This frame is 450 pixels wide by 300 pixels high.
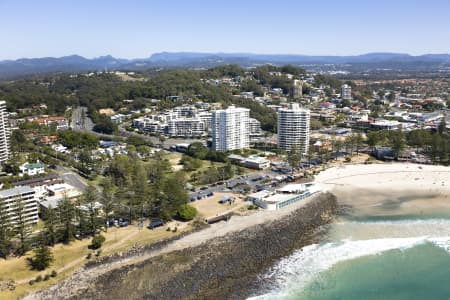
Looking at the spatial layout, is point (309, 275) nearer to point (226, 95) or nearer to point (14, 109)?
point (226, 95)

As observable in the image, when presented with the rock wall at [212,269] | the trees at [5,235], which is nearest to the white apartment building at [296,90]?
the rock wall at [212,269]

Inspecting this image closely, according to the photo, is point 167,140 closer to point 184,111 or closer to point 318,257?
point 184,111

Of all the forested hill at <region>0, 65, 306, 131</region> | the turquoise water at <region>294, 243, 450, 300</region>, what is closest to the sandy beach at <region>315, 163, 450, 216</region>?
the turquoise water at <region>294, 243, 450, 300</region>

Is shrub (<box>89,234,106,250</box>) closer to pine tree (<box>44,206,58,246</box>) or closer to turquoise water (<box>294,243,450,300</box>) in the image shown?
pine tree (<box>44,206,58,246</box>)

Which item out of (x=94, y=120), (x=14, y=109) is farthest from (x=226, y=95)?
(x=14, y=109)

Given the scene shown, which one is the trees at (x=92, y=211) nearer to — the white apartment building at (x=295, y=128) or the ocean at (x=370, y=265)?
the ocean at (x=370, y=265)

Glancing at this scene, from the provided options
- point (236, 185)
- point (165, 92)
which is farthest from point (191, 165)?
point (165, 92)
